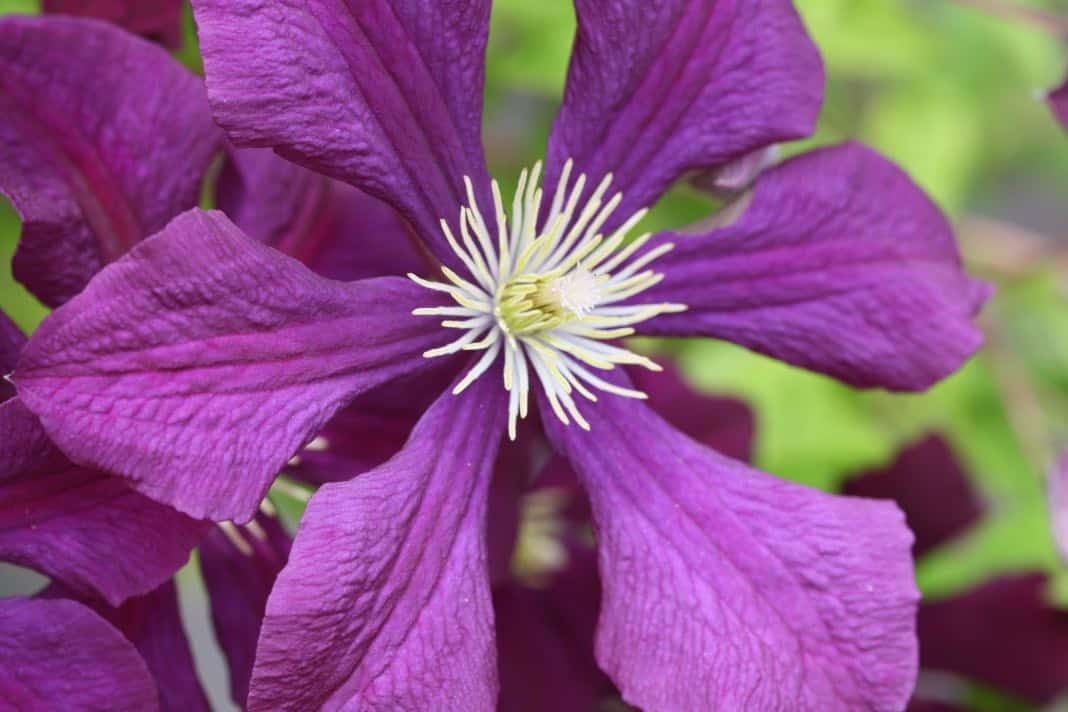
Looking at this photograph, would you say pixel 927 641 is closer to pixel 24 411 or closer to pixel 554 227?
pixel 554 227

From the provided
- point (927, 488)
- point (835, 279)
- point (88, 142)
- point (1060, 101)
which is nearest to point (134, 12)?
point (88, 142)

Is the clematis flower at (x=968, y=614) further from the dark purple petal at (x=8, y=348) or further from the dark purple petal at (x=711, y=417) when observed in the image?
the dark purple petal at (x=8, y=348)

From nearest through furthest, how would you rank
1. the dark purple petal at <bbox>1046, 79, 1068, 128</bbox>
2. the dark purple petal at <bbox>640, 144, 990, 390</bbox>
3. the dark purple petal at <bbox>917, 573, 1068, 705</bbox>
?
1. the dark purple petal at <bbox>640, 144, 990, 390</bbox>
2. the dark purple petal at <bbox>1046, 79, 1068, 128</bbox>
3. the dark purple petal at <bbox>917, 573, 1068, 705</bbox>

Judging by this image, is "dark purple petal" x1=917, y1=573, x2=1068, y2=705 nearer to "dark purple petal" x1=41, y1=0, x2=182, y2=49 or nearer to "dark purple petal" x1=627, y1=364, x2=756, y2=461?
"dark purple petal" x1=627, y1=364, x2=756, y2=461

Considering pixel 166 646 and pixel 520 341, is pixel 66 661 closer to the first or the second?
pixel 166 646

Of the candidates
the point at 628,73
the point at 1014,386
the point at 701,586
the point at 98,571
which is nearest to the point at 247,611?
the point at 98,571

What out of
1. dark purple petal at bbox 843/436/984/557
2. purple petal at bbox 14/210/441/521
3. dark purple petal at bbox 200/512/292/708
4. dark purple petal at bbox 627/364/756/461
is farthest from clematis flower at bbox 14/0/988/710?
dark purple petal at bbox 843/436/984/557
